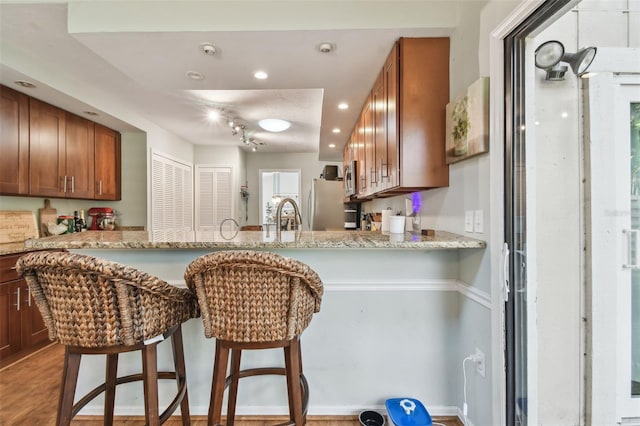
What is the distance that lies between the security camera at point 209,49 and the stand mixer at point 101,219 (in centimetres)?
297

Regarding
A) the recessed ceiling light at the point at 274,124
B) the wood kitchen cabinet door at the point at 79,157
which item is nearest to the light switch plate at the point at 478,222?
the recessed ceiling light at the point at 274,124

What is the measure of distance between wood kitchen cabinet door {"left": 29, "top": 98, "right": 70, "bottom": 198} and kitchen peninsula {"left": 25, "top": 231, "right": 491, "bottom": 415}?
6.28 ft

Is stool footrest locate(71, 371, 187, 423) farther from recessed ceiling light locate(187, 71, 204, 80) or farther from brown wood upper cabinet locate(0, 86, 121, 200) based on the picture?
brown wood upper cabinet locate(0, 86, 121, 200)

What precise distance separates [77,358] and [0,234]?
236 centimetres

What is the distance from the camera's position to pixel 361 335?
1.67 m

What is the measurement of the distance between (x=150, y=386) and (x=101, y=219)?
3.44 metres

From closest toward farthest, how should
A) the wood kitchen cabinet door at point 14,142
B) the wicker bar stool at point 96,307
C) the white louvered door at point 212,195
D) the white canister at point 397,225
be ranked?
1. the wicker bar stool at point 96,307
2. the white canister at point 397,225
3. the wood kitchen cabinet door at point 14,142
4. the white louvered door at point 212,195

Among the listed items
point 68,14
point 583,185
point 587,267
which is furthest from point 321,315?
point 68,14

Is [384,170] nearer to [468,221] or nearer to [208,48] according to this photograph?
[468,221]

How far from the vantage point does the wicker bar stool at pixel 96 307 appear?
38.2 inches

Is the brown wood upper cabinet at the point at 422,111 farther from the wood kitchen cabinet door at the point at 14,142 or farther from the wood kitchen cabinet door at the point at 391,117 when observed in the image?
the wood kitchen cabinet door at the point at 14,142

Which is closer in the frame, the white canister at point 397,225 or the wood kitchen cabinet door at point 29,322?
the white canister at point 397,225

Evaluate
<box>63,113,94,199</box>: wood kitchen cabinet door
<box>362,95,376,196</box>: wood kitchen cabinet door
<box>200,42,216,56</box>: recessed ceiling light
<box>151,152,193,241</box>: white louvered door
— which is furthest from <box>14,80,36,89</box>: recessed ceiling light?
<box>362,95,376,196</box>: wood kitchen cabinet door

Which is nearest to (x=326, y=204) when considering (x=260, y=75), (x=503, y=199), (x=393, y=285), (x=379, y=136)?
(x=379, y=136)
